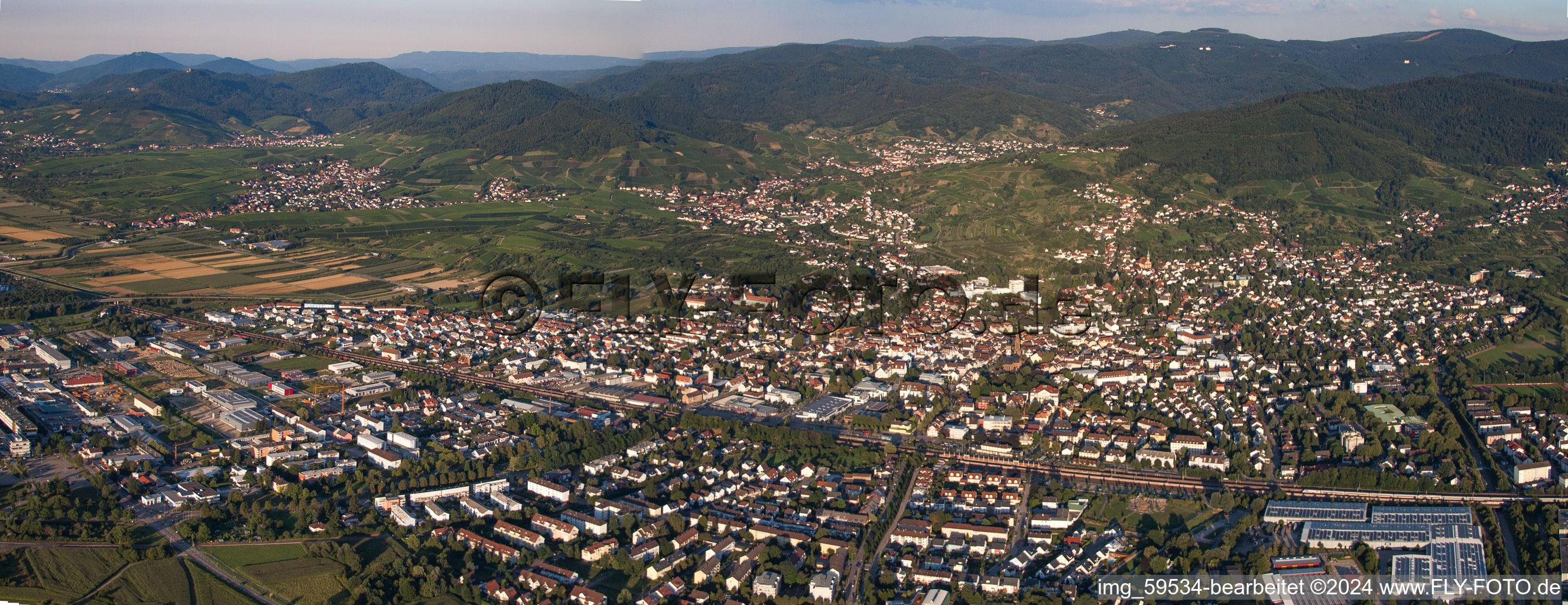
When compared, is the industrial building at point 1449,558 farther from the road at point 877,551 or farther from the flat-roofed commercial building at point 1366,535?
the road at point 877,551

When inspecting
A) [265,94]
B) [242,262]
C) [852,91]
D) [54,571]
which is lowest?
[54,571]

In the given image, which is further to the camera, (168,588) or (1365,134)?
(1365,134)

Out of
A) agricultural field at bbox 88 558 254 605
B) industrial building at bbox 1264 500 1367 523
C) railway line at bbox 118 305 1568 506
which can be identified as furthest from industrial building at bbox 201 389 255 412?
industrial building at bbox 1264 500 1367 523

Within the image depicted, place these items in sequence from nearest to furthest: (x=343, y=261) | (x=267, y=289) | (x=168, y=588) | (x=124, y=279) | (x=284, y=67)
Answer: (x=168, y=588), (x=267, y=289), (x=124, y=279), (x=343, y=261), (x=284, y=67)

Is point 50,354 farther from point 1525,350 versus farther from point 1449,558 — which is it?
point 1525,350

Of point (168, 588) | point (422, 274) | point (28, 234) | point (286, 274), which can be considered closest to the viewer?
point (168, 588)

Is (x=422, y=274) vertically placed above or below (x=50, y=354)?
below

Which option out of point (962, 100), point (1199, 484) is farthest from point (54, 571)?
point (962, 100)

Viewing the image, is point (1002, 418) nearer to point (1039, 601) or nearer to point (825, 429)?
point (825, 429)
